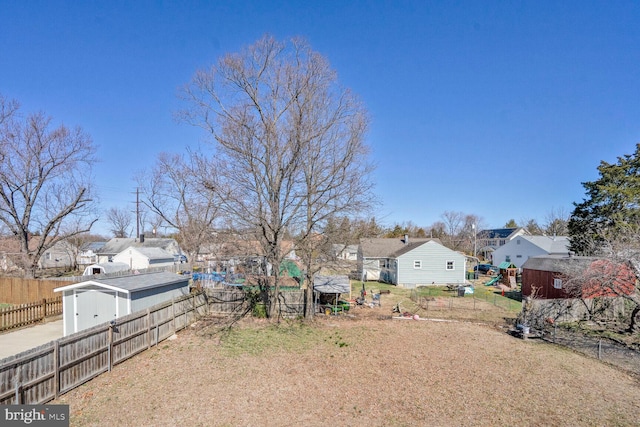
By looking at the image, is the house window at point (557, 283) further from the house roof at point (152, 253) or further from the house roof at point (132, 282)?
the house roof at point (152, 253)

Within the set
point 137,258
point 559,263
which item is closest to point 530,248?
point 559,263

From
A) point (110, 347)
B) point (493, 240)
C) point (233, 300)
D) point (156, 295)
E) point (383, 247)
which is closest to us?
point (110, 347)

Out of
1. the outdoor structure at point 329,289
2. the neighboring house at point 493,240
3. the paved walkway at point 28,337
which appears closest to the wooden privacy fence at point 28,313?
the paved walkway at point 28,337

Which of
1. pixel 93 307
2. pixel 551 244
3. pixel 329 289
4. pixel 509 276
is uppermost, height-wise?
pixel 551 244

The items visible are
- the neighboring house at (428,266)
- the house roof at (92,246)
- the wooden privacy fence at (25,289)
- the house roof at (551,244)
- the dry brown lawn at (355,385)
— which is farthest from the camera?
the house roof at (92,246)

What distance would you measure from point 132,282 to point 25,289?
11.7 metres

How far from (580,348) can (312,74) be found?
1652cm

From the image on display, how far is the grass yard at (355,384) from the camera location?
8156 millimetres

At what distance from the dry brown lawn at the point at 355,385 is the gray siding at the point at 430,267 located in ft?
56.8

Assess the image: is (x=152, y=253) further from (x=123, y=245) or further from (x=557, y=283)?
(x=557, y=283)

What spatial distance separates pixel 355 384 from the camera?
10.0 meters

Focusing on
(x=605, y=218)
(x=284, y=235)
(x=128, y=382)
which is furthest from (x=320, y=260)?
(x=605, y=218)

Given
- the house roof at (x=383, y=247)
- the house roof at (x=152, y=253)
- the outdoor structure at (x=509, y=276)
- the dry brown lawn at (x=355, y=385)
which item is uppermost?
the house roof at (x=383, y=247)

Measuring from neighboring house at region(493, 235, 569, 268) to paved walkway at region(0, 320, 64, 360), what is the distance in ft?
149
